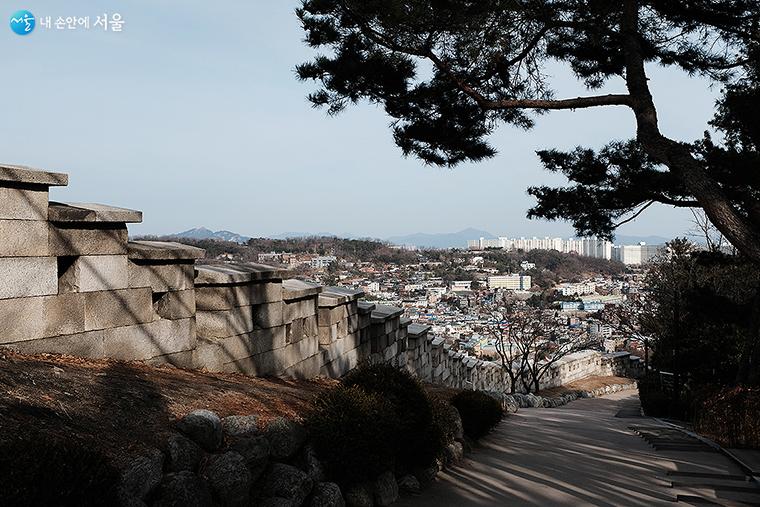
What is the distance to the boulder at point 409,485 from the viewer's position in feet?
21.7

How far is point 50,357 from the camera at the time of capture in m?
5.33

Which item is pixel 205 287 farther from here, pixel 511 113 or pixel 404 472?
pixel 511 113

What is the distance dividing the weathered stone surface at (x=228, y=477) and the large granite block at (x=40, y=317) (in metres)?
1.98

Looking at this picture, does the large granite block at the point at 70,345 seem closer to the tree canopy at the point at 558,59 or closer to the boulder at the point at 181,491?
the boulder at the point at 181,491

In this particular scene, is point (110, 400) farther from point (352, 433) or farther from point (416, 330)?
point (416, 330)

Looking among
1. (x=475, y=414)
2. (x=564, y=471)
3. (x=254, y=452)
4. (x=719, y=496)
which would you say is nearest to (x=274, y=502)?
(x=254, y=452)

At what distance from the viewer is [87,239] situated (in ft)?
18.7

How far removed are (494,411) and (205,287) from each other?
574 cm

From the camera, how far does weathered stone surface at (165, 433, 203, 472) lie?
13.6ft

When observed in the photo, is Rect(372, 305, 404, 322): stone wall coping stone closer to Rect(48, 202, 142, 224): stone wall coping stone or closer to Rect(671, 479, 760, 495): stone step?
Rect(671, 479, 760, 495): stone step

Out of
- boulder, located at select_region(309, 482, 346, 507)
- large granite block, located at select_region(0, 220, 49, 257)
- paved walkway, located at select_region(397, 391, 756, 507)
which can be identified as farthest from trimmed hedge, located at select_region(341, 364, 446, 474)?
large granite block, located at select_region(0, 220, 49, 257)

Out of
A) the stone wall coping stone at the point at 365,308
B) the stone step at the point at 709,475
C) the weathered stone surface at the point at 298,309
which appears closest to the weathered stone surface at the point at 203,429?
the weathered stone surface at the point at 298,309

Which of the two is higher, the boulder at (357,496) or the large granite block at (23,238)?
the large granite block at (23,238)

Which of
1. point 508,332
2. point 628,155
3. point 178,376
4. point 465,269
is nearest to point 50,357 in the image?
point 178,376
